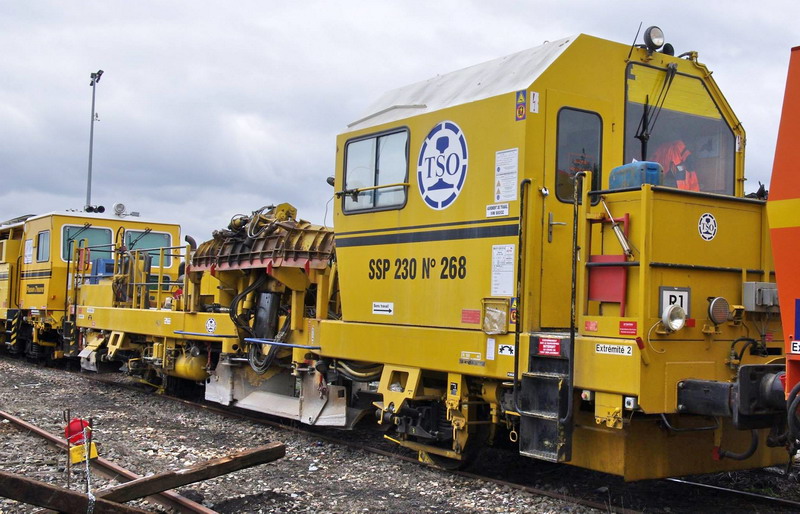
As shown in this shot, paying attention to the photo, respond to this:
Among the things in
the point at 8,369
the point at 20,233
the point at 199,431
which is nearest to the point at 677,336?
the point at 199,431

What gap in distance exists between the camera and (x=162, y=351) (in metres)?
11.6

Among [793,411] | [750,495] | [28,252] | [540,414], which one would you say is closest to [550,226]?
[540,414]

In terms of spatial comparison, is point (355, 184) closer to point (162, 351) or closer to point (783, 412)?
point (783, 412)

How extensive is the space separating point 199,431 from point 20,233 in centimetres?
1197

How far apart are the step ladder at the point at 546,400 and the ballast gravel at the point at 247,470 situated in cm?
54

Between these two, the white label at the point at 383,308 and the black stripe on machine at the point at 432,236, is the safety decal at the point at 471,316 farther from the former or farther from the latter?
the white label at the point at 383,308

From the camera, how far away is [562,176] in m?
6.30

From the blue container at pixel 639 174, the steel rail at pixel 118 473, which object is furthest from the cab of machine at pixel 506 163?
the steel rail at pixel 118 473

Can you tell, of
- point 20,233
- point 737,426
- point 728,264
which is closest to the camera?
point 737,426

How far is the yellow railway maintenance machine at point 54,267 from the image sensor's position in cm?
1513

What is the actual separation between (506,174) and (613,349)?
5.34ft

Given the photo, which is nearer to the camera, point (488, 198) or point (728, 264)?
point (728, 264)

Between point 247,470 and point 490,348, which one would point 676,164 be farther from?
point 247,470

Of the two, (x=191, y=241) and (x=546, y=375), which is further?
(x=191, y=241)
